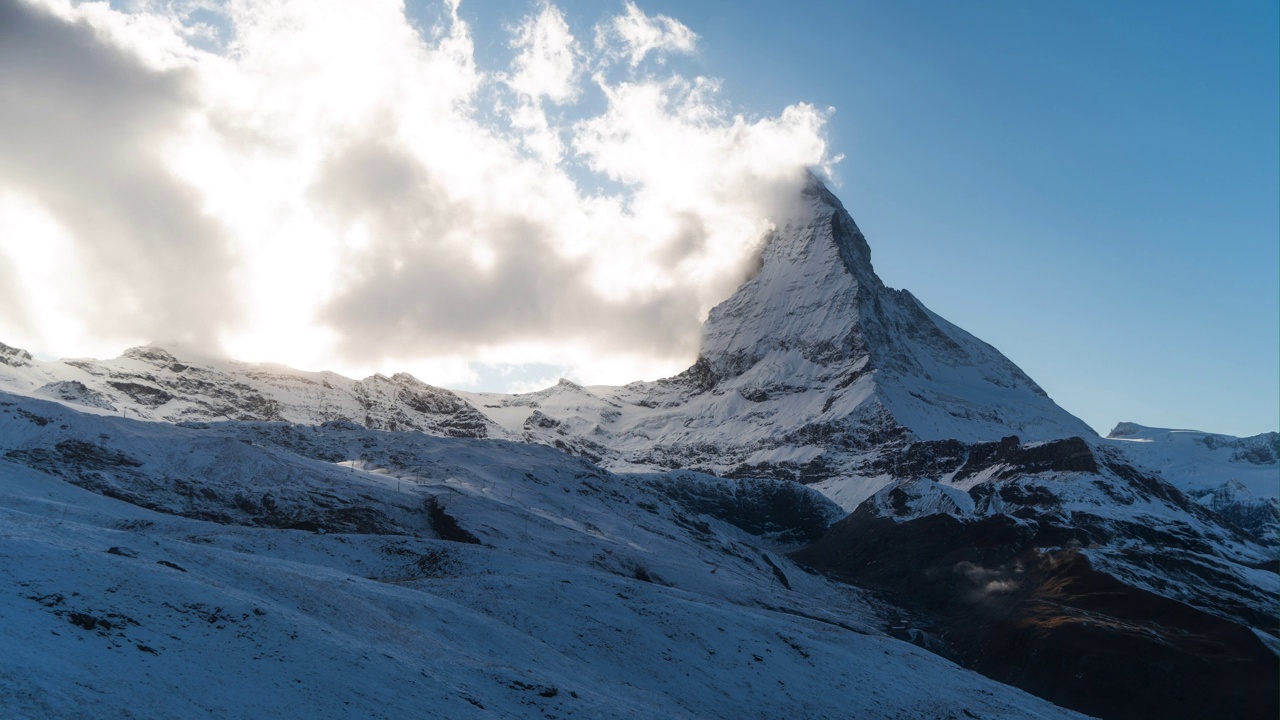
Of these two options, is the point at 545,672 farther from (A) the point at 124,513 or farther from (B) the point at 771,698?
(A) the point at 124,513

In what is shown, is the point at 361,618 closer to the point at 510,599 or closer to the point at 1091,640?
the point at 510,599

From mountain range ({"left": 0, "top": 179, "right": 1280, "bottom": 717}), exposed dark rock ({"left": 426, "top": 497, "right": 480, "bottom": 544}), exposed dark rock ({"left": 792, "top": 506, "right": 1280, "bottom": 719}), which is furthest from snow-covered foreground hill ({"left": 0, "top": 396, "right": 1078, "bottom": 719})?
exposed dark rock ({"left": 792, "top": 506, "right": 1280, "bottom": 719})

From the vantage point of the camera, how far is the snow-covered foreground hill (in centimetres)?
3547

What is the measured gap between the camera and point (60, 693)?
3000 cm

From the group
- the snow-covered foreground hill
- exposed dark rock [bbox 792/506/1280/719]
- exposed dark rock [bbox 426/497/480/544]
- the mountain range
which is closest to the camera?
the snow-covered foreground hill

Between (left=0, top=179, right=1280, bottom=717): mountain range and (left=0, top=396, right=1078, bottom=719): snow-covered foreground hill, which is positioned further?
(left=0, top=179, right=1280, bottom=717): mountain range

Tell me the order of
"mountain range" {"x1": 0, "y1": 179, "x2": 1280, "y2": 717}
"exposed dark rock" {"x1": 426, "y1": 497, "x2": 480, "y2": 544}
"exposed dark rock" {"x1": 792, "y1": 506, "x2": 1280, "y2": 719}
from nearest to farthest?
1. "mountain range" {"x1": 0, "y1": 179, "x2": 1280, "y2": 717}
2. "exposed dark rock" {"x1": 792, "y1": 506, "x2": 1280, "y2": 719}
3. "exposed dark rock" {"x1": 426, "y1": 497, "x2": 480, "y2": 544}

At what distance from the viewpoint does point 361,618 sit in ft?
160

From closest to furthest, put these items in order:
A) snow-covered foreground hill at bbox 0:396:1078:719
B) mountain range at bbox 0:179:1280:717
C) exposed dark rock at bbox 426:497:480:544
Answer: snow-covered foreground hill at bbox 0:396:1078:719
mountain range at bbox 0:179:1280:717
exposed dark rock at bbox 426:497:480:544

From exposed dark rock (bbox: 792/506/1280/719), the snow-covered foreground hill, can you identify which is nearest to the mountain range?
the snow-covered foreground hill

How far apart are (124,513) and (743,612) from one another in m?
61.3

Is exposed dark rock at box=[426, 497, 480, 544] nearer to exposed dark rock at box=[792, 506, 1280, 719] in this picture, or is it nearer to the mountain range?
the mountain range

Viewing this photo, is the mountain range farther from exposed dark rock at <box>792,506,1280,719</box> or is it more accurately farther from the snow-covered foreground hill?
exposed dark rock at <box>792,506,1280,719</box>

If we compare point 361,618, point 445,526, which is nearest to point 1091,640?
A: point 445,526
